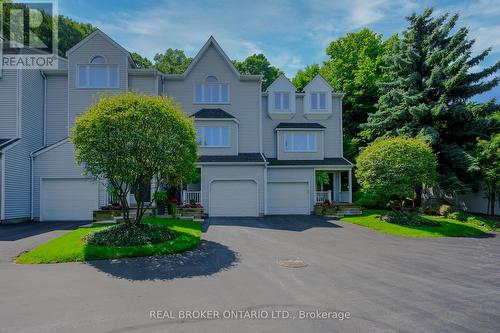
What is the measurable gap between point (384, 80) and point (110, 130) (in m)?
27.1

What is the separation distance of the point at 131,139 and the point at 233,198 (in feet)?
36.4

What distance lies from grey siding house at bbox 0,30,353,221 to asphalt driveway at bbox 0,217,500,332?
788cm

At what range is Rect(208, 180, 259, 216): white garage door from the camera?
69.3ft

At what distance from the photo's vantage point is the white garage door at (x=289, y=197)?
75.7 feet

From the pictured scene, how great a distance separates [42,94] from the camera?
70.3 ft

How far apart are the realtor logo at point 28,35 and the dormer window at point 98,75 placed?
2.52 metres

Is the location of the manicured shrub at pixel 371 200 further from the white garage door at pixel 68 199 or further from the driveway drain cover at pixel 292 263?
the white garage door at pixel 68 199

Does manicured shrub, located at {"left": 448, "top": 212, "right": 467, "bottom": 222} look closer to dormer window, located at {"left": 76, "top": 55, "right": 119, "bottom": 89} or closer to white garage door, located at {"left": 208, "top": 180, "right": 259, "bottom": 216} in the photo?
white garage door, located at {"left": 208, "top": 180, "right": 259, "bottom": 216}

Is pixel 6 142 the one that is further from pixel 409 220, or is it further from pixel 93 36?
pixel 409 220

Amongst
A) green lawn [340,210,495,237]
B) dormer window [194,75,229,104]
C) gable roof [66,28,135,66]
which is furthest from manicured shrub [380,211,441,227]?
gable roof [66,28,135,66]

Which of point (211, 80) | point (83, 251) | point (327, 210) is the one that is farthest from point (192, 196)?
point (83, 251)

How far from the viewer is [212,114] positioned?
22375 millimetres

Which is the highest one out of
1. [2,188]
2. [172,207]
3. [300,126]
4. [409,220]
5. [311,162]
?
[300,126]

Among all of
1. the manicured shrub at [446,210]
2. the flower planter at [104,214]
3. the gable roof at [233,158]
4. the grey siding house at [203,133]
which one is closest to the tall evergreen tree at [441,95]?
the manicured shrub at [446,210]
